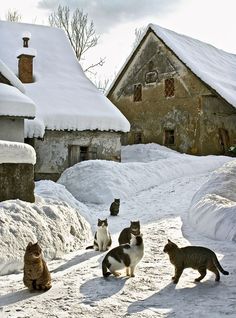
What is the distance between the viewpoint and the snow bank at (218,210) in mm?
7312

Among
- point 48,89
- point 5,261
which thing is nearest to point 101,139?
point 48,89

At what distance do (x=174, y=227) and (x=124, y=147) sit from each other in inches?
612

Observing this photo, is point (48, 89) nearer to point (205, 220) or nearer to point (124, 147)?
point (124, 147)

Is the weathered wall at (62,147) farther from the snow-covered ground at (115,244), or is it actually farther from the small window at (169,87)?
the small window at (169,87)

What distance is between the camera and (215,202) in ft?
28.1

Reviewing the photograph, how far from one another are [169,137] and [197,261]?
62.2 feet

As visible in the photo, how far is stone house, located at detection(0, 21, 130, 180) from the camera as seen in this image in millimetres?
17328

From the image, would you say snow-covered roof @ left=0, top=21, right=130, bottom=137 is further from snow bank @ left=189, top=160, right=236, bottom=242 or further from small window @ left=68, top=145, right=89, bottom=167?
snow bank @ left=189, top=160, right=236, bottom=242

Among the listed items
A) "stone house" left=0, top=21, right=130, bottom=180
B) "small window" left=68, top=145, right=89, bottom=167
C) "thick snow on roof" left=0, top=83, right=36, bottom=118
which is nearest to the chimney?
"stone house" left=0, top=21, right=130, bottom=180

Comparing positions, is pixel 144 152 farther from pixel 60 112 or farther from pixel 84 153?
pixel 60 112

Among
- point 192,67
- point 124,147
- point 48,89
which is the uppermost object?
point 192,67

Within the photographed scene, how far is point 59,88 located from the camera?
19328 mm

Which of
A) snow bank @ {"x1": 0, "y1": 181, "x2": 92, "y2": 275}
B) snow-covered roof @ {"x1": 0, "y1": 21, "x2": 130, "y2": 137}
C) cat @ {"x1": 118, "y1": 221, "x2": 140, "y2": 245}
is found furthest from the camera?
snow-covered roof @ {"x1": 0, "y1": 21, "x2": 130, "y2": 137}

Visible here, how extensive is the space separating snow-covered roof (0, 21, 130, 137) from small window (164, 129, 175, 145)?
5.12 m
